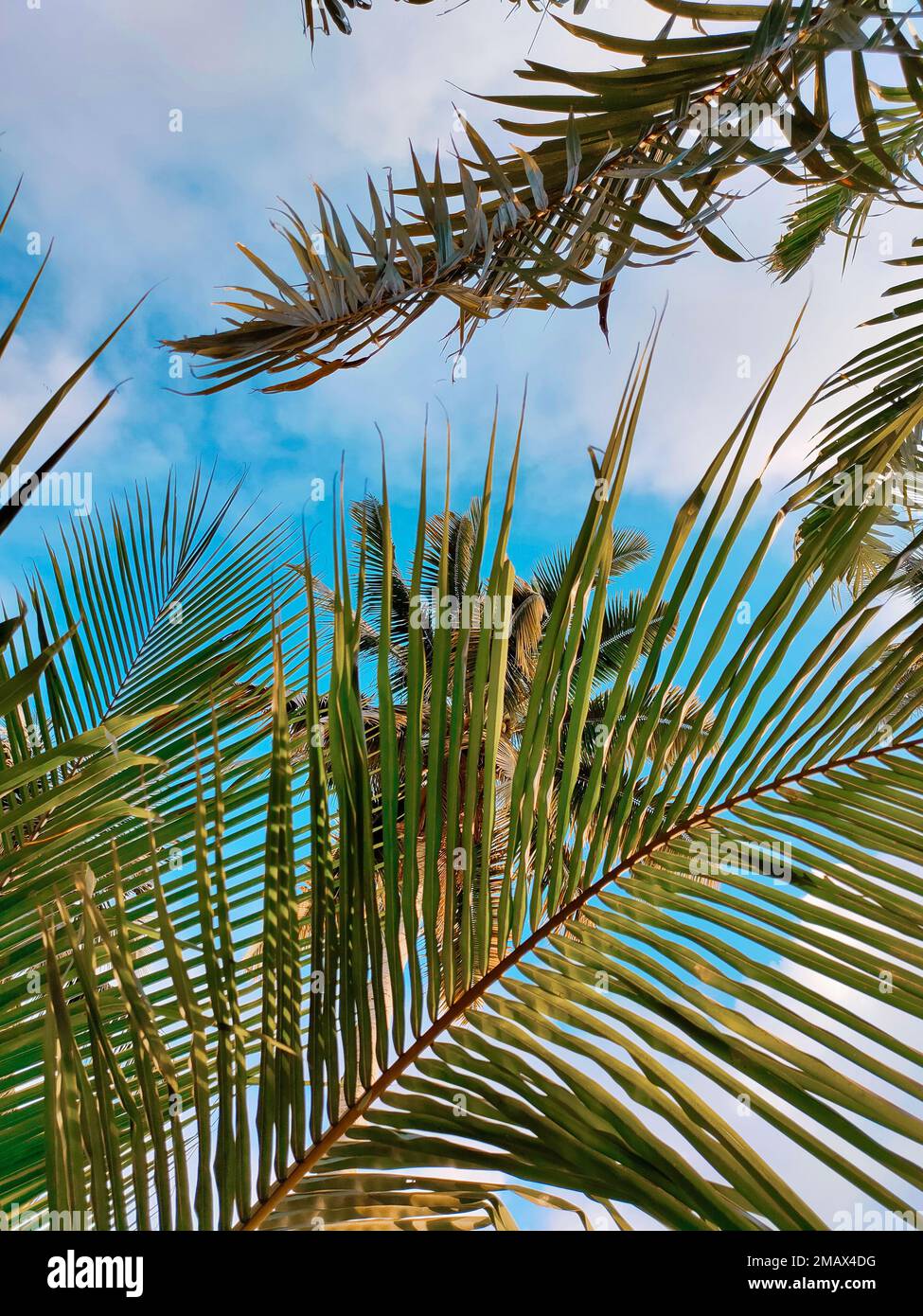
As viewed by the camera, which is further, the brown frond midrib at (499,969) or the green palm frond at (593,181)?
the green palm frond at (593,181)

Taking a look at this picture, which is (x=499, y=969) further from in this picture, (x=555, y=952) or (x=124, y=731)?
(x=124, y=731)

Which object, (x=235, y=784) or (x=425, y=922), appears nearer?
(x=425, y=922)

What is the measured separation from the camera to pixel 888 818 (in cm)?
93

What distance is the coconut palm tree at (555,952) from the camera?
692 millimetres

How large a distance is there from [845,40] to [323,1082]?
5.99ft

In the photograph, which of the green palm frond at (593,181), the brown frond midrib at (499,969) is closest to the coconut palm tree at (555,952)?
the brown frond midrib at (499,969)

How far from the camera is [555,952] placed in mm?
906

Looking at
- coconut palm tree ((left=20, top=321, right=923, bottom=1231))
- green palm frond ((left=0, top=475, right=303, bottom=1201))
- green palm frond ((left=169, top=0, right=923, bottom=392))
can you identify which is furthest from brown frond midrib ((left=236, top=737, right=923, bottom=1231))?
green palm frond ((left=169, top=0, right=923, bottom=392))

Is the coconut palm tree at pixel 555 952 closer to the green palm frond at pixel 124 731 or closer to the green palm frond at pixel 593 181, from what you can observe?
the green palm frond at pixel 124 731

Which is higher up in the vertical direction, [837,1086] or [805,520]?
[805,520]

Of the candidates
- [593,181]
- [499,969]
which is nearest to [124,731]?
[499,969]

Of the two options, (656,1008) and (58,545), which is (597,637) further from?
(58,545)
